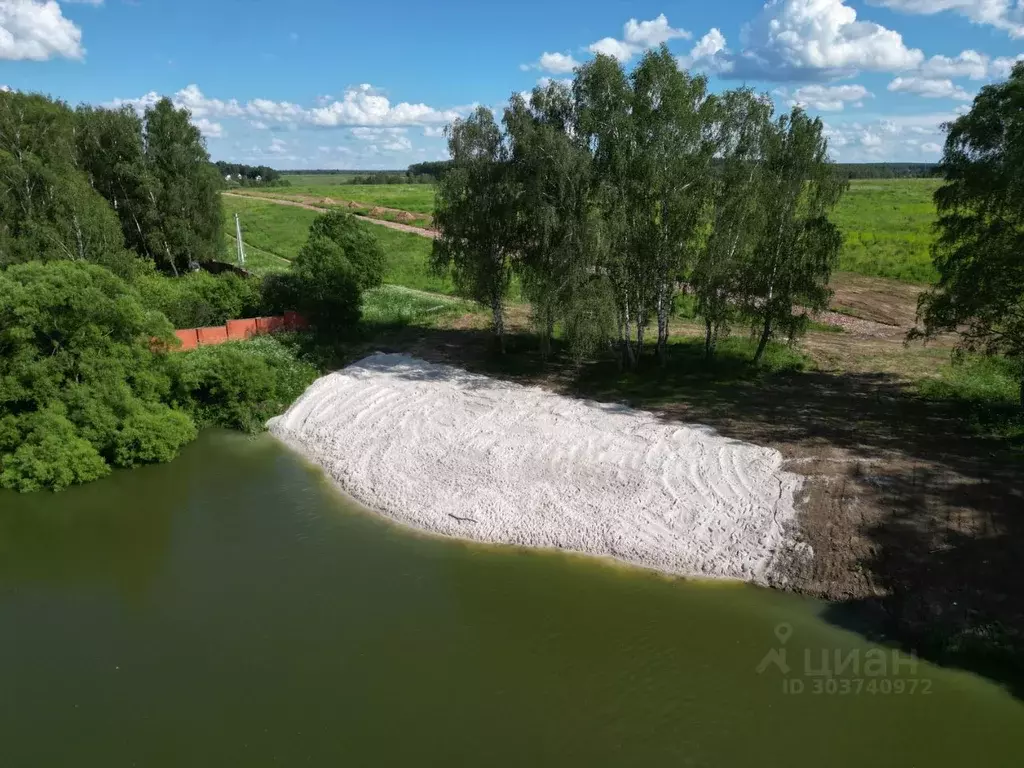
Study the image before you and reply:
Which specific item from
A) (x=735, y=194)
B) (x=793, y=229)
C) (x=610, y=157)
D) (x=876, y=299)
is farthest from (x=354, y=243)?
(x=876, y=299)

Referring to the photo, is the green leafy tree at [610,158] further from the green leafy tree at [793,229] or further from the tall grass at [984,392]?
the tall grass at [984,392]

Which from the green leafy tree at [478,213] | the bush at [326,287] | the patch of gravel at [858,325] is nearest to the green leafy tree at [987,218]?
the patch of gravel at [858,325]

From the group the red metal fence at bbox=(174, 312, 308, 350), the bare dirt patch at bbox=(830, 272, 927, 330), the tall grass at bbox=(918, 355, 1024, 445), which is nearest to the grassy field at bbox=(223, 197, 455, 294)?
the red metal fence at bbox=(174, 312, 308, 350)

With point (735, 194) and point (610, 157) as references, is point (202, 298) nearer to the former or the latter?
point (610, 157)

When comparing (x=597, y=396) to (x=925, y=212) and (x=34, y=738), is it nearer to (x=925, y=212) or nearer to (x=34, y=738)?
(x=34, y=738)

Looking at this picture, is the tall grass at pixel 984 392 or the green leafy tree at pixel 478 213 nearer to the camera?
the tall grass at pixel 984 392

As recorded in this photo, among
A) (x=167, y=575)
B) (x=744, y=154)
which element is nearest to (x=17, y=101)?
(x=167, y=575)
